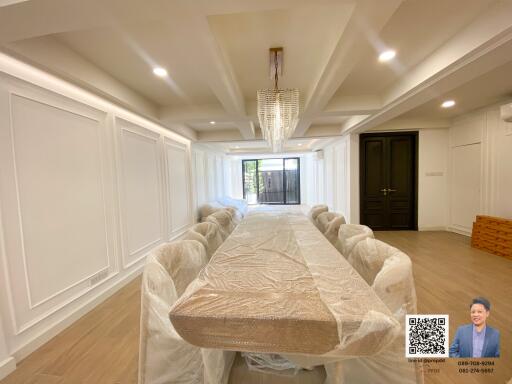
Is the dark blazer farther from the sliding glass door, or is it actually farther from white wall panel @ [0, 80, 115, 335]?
the sliding glass door

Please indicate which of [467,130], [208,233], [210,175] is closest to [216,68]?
[208,233]

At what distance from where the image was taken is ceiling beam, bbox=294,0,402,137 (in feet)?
4.34

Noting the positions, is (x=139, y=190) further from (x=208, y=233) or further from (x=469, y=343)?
(x=469, y=343)

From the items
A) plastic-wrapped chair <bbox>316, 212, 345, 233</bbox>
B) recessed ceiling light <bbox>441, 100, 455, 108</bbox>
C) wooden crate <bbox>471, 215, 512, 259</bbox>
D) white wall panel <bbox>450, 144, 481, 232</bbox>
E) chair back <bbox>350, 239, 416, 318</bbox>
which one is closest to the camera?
chair back <bbox>350, 239, 416, 318</bbox>

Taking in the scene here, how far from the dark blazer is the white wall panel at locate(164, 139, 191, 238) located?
412 cm

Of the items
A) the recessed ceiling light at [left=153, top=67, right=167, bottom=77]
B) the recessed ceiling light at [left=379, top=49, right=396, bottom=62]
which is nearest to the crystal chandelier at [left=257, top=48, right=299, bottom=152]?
the recessed ceiling light at [left=379, top=49, right=396, bottom=62]

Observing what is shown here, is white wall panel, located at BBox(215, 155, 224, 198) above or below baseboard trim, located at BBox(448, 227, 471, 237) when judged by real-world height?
above

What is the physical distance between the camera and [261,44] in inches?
76.4

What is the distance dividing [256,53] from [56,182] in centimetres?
225

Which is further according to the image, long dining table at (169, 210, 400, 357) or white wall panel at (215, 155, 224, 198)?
white wall panel at (215, 155, 224, 198)

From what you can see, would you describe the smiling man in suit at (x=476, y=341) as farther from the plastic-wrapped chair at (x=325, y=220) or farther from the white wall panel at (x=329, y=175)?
the white wall panel at (x=329, y=175)

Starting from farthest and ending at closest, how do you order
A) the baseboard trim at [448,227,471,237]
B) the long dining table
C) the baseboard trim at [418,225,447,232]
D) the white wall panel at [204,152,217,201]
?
1. the white wall panel at [204,152,217,201]
2. the baseboard trim at [418,225,447,232]
3. the baseboard trim at [448,227,471,237]
4. the long dining table

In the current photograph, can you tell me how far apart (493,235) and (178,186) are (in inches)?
226

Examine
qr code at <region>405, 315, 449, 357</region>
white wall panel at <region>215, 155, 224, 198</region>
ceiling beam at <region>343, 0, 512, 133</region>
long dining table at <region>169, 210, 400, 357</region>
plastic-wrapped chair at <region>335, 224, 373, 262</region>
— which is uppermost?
ceiling beam at <region>343, 0, 512, 133</region>
